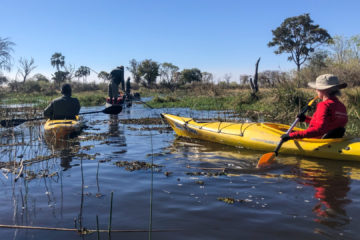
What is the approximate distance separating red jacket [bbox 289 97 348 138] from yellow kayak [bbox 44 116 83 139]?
508cm

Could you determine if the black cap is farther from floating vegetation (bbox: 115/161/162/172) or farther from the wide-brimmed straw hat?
the wide-brimmed straw hat

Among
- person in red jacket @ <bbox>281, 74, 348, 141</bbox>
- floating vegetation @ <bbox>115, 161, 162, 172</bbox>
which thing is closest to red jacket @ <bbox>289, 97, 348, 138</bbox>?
person in red jacket @ <bbox>281, 74, 348, 141</bbox>

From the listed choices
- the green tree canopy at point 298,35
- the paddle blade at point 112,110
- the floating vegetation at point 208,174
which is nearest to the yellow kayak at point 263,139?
the floating vegetation at point 208,174

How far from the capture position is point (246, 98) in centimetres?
1475

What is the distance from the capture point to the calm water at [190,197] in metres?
2.80

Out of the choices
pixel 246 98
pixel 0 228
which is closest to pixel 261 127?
pixel 0 228

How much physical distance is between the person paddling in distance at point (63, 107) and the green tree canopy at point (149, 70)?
3564 cm

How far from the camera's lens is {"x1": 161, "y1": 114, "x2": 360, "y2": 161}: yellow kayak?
509cm

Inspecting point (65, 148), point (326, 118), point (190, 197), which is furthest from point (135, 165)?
point (326, 118)

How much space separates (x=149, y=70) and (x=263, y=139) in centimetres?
3895

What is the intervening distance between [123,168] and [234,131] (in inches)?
104

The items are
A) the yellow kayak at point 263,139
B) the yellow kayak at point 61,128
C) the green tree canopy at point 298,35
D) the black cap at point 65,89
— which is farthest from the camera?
the green tree canopy at point 298,35

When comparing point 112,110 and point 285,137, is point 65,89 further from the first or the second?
point 285,137

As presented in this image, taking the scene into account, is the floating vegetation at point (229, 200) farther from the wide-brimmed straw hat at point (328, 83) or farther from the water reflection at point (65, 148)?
the water reflection at point (65, 148)
